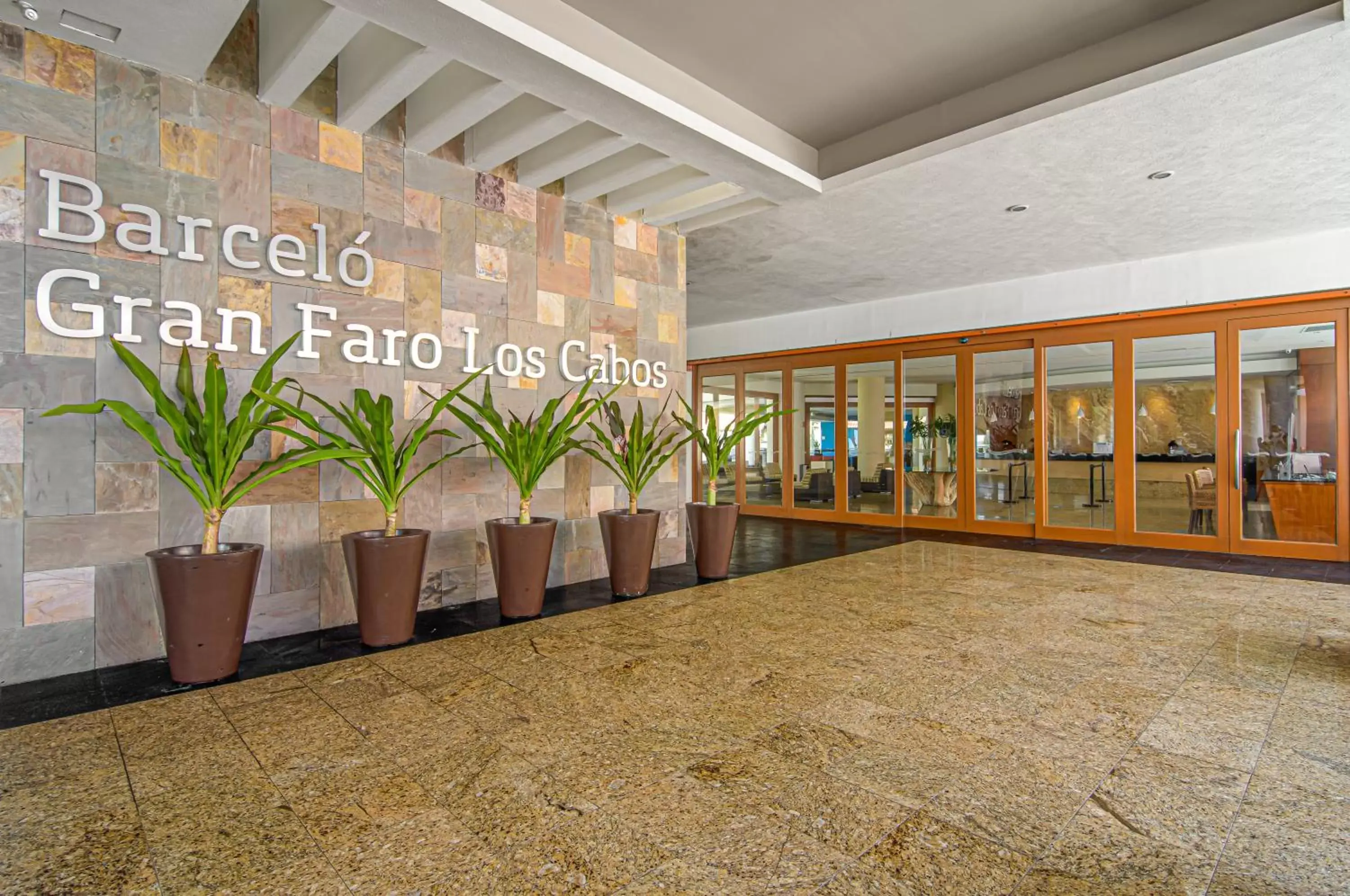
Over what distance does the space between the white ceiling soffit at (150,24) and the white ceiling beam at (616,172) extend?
7.02ft

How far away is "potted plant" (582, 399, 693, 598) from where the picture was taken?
4.27m

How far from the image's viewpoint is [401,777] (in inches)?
73.2

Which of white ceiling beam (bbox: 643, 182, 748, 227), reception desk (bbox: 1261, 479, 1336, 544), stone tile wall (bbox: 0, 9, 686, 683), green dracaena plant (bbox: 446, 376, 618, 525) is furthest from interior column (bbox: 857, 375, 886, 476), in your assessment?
green dracaena plant (bbox: 446, 376, 618, 525)

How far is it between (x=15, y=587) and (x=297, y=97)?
2.53m

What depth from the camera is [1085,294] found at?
6.80m

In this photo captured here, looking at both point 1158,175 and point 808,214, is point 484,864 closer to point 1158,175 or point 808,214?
point 808,214

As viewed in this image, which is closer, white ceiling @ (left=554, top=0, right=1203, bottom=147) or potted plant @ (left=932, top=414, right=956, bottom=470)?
white ceiling @ (left=554, top=0, right=1203, bottom=147)

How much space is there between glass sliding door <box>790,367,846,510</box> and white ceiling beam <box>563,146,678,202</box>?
4925mm

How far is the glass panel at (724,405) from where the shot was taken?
991 cm

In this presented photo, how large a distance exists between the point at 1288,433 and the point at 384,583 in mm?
7407

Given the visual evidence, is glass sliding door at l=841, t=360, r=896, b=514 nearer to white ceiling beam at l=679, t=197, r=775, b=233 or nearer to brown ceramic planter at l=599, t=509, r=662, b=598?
white ceiling beam at l=679, t=197, r=775, b=233

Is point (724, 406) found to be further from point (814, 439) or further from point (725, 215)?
point (725, 215)

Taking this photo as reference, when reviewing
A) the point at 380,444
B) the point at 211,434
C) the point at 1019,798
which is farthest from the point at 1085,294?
the point at 211,434

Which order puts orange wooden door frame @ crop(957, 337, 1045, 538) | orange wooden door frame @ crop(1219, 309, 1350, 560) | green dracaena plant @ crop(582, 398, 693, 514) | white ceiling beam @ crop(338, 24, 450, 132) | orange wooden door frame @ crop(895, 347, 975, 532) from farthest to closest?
orange wooden door frame @ crop(895, 347, 975, 532) < orange wooden door frame @ crop(957, 337, 1045, 538) < orange wooden door frame @ crop(1219, 309, 1350, 560) < green dracaena plant @ crop(582, 398, 693, 514) < white ceiling beam @ crop(338, 24, 450, 132)
